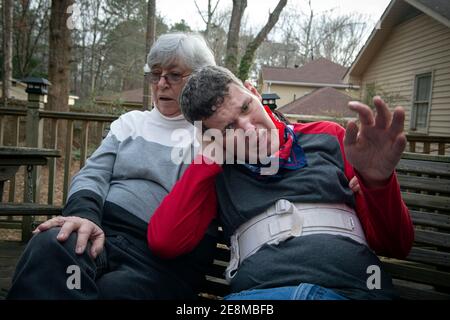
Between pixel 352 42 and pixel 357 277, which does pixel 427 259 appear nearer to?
pixel 357 277

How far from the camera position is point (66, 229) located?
4.23ft

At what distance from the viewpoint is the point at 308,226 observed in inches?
52.9

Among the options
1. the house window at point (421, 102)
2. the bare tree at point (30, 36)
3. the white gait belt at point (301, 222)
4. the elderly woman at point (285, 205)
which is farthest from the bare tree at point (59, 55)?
the bare tree at point (30, 36)

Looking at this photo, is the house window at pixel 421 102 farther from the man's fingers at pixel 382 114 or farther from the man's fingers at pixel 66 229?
the man's fingers at pixel 66 229

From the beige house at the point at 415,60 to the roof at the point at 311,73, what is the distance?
32.3 feet

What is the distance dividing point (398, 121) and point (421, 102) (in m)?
10.7

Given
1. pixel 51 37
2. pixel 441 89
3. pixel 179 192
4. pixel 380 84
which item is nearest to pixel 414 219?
pixel 179 192

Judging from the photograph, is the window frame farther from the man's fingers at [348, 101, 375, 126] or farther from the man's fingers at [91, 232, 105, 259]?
the man's fingers at [91, 232, 105, 259]

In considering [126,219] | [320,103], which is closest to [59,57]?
[126,219]

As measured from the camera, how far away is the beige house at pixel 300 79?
22.9 m

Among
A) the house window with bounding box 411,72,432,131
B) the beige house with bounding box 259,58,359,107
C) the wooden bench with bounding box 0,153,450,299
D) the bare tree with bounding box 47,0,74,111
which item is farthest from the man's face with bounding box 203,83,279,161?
the beige house with bounding box 259,58,359,107

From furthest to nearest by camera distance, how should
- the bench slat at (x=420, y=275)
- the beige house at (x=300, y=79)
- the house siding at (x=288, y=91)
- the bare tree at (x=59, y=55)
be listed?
the house siding at (x=288, y=91), the beige house at (x=300, y=79), the bare tree at (x=59, y=55), the bench slat at (x=420, y=275)

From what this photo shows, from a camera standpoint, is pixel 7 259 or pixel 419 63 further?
pixel 419 63

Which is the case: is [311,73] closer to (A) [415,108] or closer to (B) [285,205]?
(A) [415,108]
